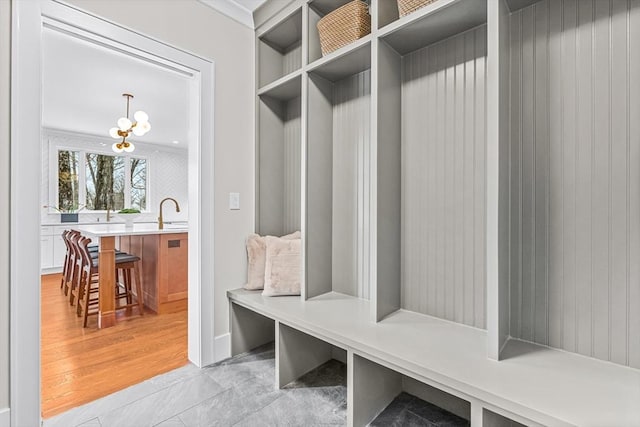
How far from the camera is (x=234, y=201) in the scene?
222 cm

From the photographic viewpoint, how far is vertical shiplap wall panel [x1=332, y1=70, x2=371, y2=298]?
6.59ft

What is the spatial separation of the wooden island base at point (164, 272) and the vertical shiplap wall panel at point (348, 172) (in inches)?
79.1

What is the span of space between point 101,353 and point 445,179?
2.60 m

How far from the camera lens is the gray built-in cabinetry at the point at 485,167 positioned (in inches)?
46.8

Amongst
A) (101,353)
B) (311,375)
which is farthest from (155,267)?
(311,375)

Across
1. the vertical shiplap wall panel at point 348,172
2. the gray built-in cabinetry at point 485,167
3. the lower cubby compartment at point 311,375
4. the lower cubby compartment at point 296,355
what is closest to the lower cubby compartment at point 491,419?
the gray built-in cabinetry at point 485,167

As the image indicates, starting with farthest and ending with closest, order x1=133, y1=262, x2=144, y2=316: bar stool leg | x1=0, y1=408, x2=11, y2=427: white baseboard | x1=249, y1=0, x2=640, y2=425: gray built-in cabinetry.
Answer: x1=133, y1=262, x2=144, y2=316: bar stool leg, x1=0, y1=408, x2=11, y2=427: white baseboard, x1=249, y1=0, x2=640, y2=425: gray built-in cabinetry

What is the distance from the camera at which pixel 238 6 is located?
2.20m

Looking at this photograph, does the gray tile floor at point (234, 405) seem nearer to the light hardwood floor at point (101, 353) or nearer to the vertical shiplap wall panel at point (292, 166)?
the light hardwood floor at point (101, 353)

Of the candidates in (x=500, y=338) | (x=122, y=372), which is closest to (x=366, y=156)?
(x=500, y=338)

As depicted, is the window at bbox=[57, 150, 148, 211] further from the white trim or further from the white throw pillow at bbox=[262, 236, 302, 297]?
the white throw pillow at bbox=[262, 236, 302, 297]

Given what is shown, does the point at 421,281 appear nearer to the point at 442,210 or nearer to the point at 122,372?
the point at 442,210

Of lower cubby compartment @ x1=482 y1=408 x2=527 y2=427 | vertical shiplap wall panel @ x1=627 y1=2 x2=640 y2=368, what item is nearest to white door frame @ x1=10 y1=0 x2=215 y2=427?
lower cubby compartment @ x1=482 y1=408 x2=527 y2=427

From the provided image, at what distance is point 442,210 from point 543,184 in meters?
0.45
